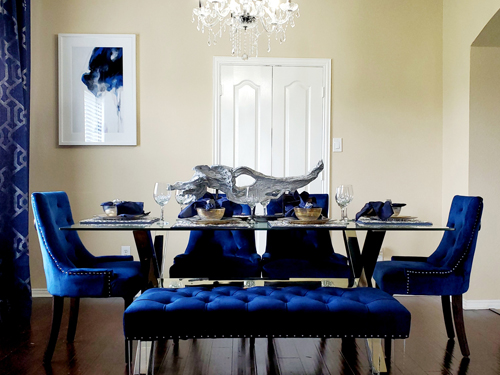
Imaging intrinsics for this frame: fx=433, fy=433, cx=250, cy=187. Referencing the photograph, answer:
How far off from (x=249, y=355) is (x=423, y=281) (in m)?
1.04

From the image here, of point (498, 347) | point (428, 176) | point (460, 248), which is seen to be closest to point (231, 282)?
point (460, 248)

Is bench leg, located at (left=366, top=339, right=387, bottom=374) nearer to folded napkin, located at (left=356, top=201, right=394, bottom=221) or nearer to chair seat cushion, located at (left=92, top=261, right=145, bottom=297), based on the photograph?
folded napkin, located at (left=356, top=201, right=394, bottom=221)

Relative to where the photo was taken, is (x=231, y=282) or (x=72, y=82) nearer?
(x=231, y=282)

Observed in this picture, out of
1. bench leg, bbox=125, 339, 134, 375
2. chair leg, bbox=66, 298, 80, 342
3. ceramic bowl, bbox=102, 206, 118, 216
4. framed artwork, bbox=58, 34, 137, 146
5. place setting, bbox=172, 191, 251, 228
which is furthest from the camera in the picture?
framed artwork, bbox=58, 34, 137, 146

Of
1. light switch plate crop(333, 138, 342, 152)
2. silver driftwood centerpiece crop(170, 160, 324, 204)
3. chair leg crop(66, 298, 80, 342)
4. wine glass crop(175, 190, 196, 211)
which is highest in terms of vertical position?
light switch plate crop(333, 138, 342, 152)

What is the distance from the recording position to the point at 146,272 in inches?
94.7

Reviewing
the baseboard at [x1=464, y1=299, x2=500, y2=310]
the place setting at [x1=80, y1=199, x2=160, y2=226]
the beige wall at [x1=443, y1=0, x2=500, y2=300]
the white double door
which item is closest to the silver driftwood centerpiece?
the place setting at [x1=80, y1=199, x2=160, y2=226]

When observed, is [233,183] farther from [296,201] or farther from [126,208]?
[126,208]

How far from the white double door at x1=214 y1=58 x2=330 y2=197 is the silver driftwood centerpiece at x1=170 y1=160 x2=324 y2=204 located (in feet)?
4.26

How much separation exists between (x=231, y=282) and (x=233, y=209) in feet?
2.30

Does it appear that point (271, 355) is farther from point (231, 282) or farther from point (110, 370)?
point (110, 370)

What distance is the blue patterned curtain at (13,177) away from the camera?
3000 mm

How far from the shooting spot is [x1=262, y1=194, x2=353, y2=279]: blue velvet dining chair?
2658 mm

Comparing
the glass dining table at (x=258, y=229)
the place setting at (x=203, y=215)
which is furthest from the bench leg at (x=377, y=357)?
the place setting at (x=203, y=215)
